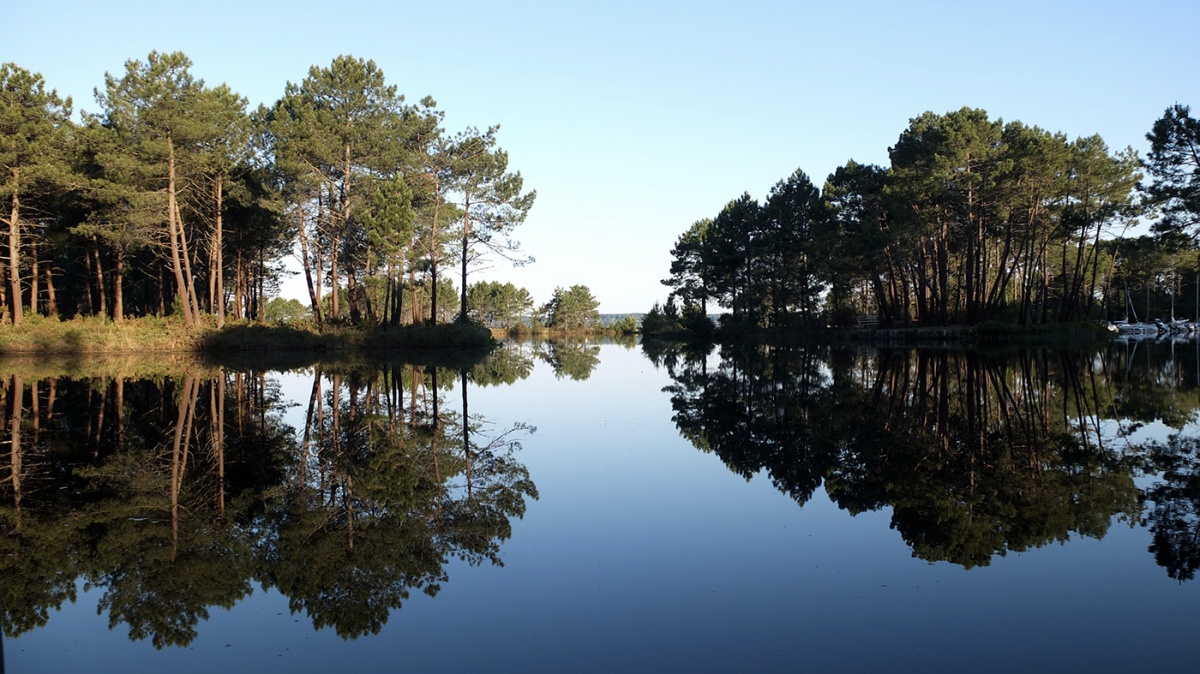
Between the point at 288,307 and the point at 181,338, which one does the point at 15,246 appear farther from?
the point at 288,307

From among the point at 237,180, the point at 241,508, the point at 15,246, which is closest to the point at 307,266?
the point at 237,180

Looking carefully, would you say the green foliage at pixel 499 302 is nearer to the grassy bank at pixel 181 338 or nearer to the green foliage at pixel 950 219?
the green foliage at pixel 950 219

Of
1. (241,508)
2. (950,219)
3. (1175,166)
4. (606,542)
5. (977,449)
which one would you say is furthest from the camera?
(950,219)

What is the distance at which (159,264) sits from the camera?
44.1 meters

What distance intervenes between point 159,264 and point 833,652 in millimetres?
49811

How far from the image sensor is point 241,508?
6.83 meters

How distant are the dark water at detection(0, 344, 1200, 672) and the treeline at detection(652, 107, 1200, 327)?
97.7ft

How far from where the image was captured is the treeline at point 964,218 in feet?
124

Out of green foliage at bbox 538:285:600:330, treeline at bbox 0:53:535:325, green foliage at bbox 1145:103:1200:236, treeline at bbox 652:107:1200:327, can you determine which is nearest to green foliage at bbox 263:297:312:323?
green foliage at bbox 538:285:600:330

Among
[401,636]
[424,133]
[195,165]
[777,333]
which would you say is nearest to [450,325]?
[424,133]

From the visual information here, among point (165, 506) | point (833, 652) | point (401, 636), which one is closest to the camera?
point (833, 652)

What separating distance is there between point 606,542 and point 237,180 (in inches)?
1453

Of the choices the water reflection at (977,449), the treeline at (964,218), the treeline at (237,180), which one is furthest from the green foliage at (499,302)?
the water reflection at (977,449)

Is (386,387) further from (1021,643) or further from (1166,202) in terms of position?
(1166,202)
